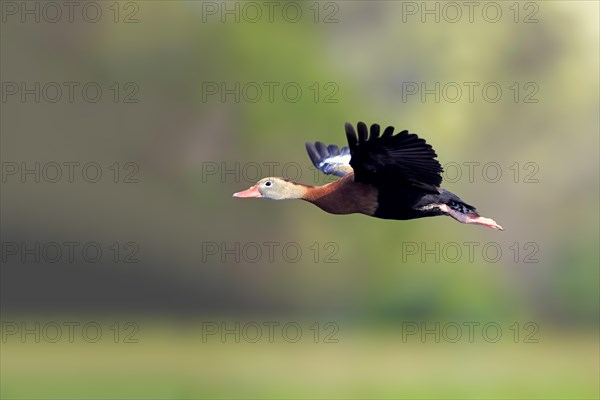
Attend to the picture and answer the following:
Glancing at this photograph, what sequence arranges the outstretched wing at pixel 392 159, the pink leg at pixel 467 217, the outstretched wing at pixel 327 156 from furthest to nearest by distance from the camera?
the outstretched wing at pixel 327 156
the pink leg at pixel 467 217
the outstretched wing at pixel 392 159

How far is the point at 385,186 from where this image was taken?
6.70 m

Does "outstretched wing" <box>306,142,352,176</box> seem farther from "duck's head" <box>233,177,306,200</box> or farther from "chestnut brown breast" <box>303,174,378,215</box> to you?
"chestnut brown breast" <box>303,174,378,215</box>

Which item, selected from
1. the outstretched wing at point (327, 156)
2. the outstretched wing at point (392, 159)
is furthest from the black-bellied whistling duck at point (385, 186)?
the outstretched wing at point (327, 156)

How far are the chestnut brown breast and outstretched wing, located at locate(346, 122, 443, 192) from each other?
6 cm

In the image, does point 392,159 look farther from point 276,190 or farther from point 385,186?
point 276,190

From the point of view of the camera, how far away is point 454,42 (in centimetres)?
1928

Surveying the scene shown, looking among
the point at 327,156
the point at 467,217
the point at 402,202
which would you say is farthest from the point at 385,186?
the point at 327,156

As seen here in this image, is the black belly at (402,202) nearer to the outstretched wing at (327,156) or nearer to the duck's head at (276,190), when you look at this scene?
the duck's head at (276,190)

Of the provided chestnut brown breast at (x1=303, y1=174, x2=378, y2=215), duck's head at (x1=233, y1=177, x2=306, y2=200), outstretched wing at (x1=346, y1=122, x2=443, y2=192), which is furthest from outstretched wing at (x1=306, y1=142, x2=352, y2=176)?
outstretched wing at (x1=346, y1=122, x2=443, y2=192)

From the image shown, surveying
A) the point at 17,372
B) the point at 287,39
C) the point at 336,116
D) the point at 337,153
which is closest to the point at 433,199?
the point at 337,153

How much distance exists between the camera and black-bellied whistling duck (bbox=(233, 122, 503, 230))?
6426mm

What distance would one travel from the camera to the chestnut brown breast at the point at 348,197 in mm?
6691

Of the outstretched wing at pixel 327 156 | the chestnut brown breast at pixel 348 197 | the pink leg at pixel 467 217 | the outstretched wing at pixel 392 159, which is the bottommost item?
the pink leg at pixel 467 217

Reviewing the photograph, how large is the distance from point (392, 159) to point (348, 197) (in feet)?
1.30
